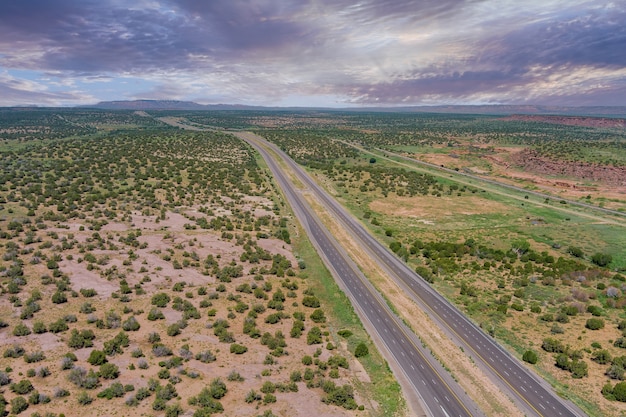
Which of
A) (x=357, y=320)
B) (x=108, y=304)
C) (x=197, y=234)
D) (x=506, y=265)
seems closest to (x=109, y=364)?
(x=108, y=304)

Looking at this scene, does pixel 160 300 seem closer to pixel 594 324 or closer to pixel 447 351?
pixel 447 351

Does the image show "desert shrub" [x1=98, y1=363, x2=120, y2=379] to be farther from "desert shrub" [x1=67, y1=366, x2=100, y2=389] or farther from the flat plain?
"desert shrub" [x1=67, y1=366, x2=100, y2=389]

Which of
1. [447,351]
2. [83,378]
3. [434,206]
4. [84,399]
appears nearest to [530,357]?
[447,351]

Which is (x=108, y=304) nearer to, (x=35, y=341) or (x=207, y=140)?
(x=35, y=341)

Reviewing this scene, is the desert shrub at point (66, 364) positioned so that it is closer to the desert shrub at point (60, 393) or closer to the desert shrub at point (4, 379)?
the desert shrub at point (60, 393)

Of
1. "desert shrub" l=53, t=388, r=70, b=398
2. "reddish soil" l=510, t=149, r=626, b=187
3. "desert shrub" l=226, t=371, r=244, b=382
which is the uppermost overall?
"reddish soil" l=510, t=149, r=626, b=187

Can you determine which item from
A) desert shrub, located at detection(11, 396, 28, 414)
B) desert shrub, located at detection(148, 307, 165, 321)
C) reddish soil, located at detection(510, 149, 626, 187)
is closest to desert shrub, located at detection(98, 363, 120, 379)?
desert shrub, located at detection(11, 396, 28, 414)
